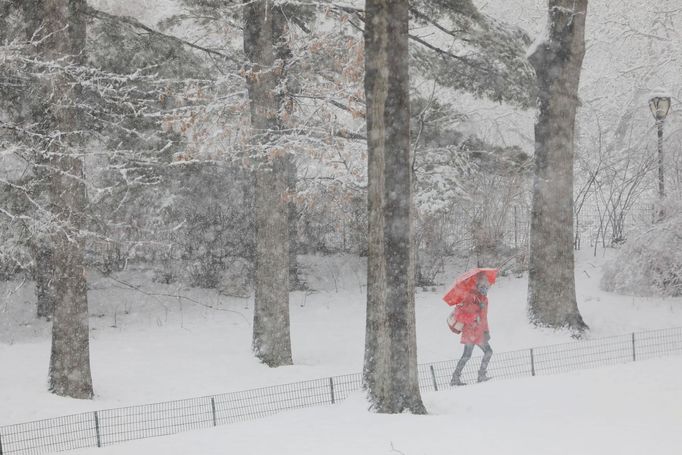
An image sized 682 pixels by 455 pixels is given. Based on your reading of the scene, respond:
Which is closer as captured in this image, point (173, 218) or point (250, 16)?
point (250, 16)

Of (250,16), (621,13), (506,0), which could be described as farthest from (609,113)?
(250,16)

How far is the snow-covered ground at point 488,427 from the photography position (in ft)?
21.4

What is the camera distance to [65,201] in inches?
431

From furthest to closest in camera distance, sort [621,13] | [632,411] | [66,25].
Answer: [621,13]
[66,25]
[632,411]

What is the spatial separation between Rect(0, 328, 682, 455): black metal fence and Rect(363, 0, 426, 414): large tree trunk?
1.31 m

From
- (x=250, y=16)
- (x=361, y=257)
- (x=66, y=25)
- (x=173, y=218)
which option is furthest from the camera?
(x=361, y=257)

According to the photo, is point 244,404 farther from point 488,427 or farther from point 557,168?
point 557,168

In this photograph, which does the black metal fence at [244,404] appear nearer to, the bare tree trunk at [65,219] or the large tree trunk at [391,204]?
the bare tree trunk at [65,219]

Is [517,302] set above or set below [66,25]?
below

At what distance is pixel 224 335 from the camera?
1647 centimetres

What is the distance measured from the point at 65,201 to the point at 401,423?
6.15m

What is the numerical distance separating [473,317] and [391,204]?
3344 millimetres

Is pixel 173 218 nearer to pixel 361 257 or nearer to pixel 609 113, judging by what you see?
pixel 361 257

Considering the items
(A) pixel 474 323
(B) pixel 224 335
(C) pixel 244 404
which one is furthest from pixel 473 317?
(B) pixel 224 335
